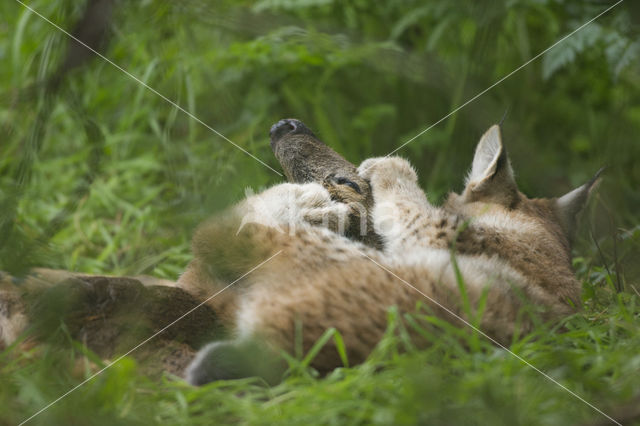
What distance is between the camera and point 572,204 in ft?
10.1

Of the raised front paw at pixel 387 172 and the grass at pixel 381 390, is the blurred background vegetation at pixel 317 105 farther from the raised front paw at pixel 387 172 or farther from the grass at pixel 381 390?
the grass at pixel 381 390

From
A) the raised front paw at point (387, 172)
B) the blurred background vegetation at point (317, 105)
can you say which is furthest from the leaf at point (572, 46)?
the raised front paw at point (387, 172)

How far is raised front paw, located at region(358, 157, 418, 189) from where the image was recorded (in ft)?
9.49

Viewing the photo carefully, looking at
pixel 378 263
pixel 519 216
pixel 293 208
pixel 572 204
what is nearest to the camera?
pixel 378 263

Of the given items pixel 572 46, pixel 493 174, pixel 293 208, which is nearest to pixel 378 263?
pixel 293 208

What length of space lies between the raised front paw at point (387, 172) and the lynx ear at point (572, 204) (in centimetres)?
72

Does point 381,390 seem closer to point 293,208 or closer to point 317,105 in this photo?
point 293,208

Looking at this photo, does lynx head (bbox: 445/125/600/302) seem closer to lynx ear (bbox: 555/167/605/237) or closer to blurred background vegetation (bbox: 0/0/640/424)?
lynx ear (bbox: 555/167/605/237)

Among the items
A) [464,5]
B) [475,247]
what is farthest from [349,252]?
[464,5]

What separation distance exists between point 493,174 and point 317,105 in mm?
2058

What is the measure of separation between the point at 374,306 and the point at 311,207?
0.64 m

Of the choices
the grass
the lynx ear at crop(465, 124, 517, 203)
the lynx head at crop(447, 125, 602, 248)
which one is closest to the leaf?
the lynx head at crop(447, 125, 602, 248)

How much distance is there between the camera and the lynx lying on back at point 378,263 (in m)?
2.10

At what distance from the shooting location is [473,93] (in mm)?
4332
